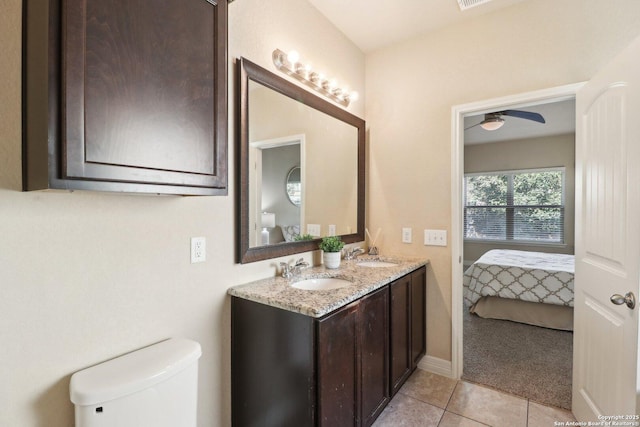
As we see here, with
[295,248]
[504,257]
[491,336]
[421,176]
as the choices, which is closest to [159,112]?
[295,248]

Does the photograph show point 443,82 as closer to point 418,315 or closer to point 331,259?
point 331,259

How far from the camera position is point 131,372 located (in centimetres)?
112

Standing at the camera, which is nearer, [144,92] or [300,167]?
[144,92]

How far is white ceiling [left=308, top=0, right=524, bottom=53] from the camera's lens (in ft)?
7.34

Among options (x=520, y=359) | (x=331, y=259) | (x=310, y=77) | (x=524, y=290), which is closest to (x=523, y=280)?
(x=524, y=290)

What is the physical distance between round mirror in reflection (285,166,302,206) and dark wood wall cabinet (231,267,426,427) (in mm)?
785

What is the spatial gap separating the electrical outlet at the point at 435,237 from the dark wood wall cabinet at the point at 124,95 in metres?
1.86

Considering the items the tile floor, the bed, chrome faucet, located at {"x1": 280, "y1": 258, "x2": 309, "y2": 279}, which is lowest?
the tile floor

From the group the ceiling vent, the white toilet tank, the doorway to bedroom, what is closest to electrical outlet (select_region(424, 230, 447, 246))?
the doorway to bedroom

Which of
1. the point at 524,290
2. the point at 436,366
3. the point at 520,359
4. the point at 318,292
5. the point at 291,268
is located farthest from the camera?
the point at 524,290

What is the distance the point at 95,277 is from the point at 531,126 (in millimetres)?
5662

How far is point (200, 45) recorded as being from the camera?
1.20 meters

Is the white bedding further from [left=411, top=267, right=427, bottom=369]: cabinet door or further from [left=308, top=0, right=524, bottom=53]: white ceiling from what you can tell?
[left=308, top=0, right=524, bottom=53]: white ceiling

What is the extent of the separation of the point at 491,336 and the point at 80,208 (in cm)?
350
